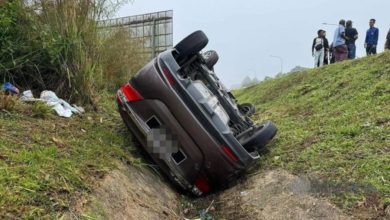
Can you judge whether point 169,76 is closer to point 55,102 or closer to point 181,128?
point 181,128

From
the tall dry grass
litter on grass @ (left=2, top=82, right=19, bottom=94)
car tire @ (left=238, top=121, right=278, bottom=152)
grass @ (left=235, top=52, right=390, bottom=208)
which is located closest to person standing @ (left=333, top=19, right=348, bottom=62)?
grass @ (left=235, top=52, right=390, bottom=208)

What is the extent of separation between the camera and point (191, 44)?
499 cm

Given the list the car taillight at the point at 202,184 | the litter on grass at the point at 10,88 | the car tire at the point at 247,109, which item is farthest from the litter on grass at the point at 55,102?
the car tire at the point at 247,109

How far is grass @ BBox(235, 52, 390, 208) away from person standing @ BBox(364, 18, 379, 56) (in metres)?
3.65

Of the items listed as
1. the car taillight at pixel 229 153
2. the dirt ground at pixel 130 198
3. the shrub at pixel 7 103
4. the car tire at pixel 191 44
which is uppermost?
the car tire at pixel 191 44

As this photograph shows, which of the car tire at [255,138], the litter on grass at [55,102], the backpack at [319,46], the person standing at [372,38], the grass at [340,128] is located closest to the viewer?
the grass at [340,128]

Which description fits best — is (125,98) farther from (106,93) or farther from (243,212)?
(106,93)

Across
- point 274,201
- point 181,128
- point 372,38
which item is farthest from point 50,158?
point 372,38

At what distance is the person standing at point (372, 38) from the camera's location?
1223 cm

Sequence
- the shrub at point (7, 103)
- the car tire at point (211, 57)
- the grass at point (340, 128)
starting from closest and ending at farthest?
1. the grass at point (340, 128)
2. the shrub at point (7, 103)
3. the car tire at point (211, 57)

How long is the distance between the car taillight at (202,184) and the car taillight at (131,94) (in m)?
0.90

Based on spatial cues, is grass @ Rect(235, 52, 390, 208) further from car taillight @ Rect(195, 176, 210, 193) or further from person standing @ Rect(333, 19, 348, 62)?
person standing @ Rect(333, 19, 348, 62)

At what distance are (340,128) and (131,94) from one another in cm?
234

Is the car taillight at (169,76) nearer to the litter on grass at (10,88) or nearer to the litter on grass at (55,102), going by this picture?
the litter on grass at (55,102)
